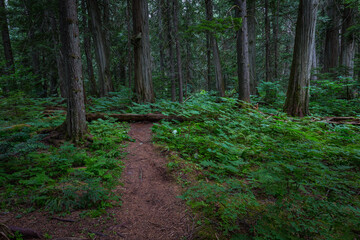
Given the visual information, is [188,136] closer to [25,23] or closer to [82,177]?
[82,177]

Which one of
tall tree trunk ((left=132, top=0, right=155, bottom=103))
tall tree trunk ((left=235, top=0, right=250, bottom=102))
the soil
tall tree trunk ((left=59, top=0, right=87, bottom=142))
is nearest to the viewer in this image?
the soil

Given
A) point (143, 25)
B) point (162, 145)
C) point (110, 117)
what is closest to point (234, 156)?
point (162, 145)

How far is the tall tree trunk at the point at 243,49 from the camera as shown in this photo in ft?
21.7

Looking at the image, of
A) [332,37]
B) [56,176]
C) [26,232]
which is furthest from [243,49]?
[332,37]

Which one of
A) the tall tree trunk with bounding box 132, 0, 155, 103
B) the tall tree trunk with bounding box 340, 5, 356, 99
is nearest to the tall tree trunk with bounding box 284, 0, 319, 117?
the tall tree trunk with bounding box 340, 5, 356, 99

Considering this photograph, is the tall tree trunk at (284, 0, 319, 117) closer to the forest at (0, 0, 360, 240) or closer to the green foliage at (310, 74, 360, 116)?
the forest at (0, 0, 360, 240)

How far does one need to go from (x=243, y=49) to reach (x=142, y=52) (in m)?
4.52

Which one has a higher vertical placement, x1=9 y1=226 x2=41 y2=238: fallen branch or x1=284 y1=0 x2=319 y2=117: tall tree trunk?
x1=284 y1=0 x2=319 y2=117: tall tree trunk

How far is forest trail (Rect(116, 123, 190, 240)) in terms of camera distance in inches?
85.0

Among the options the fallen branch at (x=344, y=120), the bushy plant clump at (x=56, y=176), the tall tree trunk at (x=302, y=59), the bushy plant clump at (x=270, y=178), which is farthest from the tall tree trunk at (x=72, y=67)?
the fallen branch at (x=344, y=120)

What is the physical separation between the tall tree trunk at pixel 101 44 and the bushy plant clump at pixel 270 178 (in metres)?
7.30

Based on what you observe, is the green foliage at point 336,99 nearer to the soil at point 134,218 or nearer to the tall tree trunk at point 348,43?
the tall tree trunk at point 348,43

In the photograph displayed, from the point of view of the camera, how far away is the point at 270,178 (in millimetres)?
2305

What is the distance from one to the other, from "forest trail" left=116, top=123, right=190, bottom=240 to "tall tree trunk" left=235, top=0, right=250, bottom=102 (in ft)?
16.1
